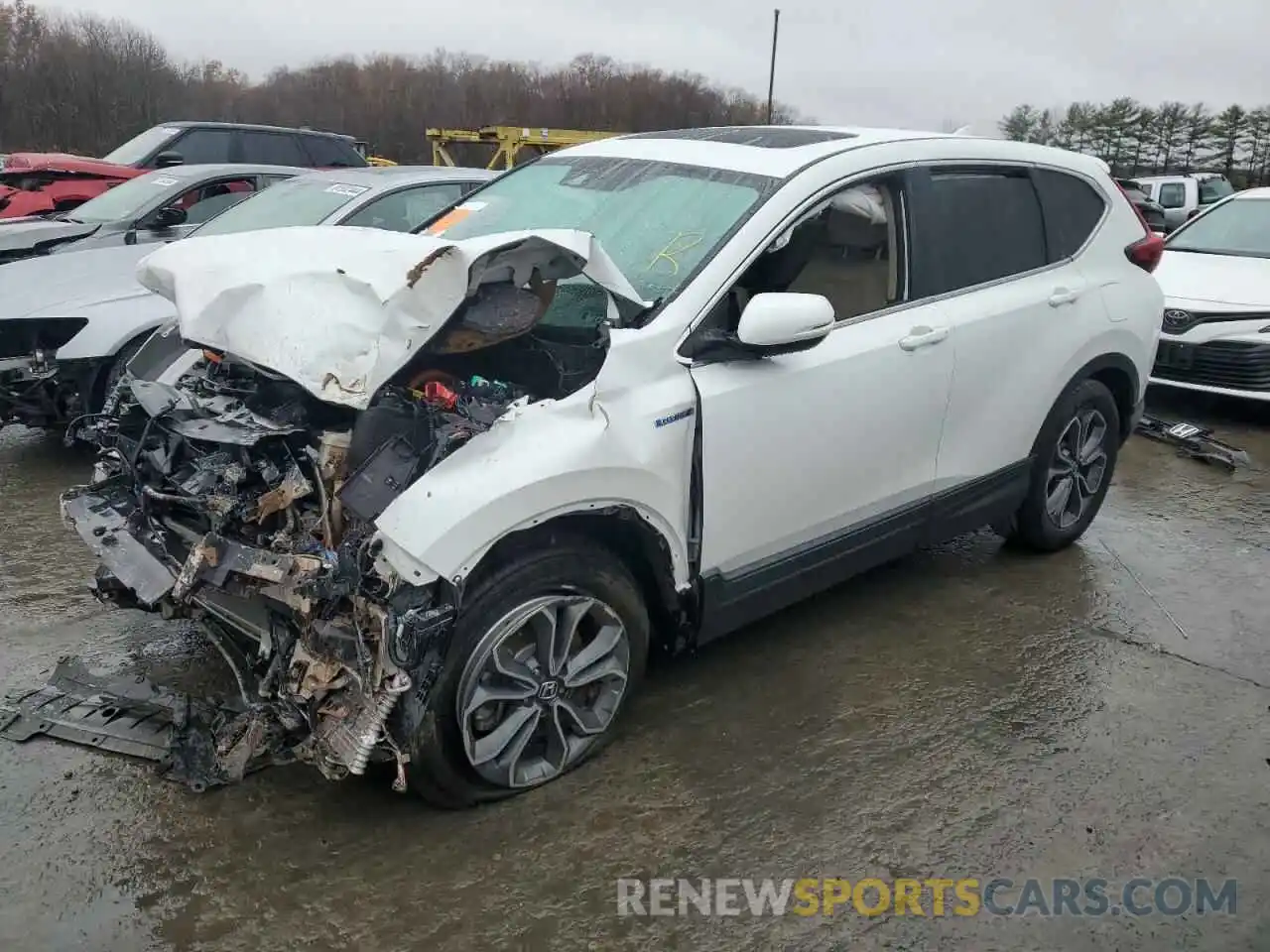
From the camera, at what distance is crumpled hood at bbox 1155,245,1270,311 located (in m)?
7.41

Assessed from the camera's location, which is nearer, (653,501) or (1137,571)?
(653,501)

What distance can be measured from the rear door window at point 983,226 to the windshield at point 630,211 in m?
0.88

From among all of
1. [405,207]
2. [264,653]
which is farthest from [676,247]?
[405,207]

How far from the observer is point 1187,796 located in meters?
3.08

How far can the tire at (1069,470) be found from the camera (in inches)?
174

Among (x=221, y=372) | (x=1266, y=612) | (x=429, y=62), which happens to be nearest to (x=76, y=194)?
(x=221, y=372)

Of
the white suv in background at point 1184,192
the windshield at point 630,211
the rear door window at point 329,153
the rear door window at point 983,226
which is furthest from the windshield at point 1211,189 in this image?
the windshield at point 630,211

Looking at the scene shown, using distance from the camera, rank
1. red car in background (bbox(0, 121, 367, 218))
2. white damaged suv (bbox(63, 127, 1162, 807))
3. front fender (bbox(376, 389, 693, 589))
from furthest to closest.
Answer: red car in background (bbox(0, 121, 367, 218)), white damaged suv (bbox(63, 127, 1162, 807)), front fender (bbox(376, 389, 693, 589))

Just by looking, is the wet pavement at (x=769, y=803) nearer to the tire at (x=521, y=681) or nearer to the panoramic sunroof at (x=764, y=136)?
the tire at (x=521, y=681)

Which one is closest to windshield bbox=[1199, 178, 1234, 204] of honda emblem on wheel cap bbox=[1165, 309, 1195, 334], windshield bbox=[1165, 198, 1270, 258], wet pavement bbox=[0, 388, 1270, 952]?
windshield bbox=[1165, 198, 1270, 258]

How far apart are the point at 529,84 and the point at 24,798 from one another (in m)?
57.6

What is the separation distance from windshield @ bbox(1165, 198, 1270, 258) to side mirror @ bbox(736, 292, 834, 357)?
6844mm

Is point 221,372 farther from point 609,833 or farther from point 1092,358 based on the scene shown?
point 1092,358

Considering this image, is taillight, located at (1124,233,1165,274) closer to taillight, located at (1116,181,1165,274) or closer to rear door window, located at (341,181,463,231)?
taillight, located at (1116,181,1165,274)
